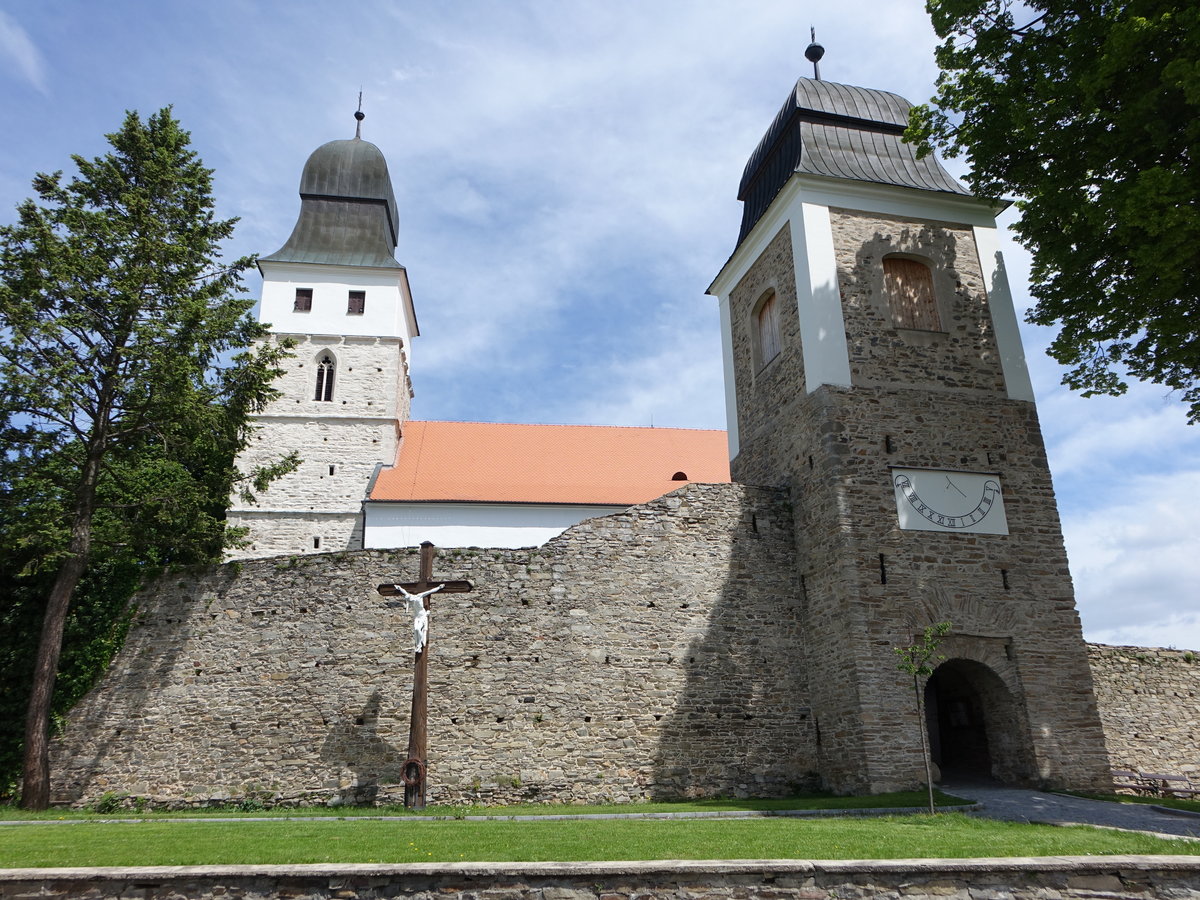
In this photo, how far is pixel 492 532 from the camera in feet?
84.2

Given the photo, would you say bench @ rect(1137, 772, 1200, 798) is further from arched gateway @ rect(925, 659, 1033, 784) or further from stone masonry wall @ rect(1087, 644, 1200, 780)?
arched gateway @ rect(925, 659, 1033, 784)

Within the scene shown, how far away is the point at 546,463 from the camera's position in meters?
28.1

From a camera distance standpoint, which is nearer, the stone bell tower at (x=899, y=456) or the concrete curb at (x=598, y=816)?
the concrete curb at (x=598, y=816)

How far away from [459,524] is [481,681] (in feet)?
39.6

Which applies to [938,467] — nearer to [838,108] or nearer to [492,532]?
[838,108]

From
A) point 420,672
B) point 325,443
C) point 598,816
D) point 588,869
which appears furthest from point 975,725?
point 325,443

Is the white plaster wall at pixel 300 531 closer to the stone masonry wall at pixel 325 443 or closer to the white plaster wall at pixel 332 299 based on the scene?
the stone masonry wall at pixel 325 443

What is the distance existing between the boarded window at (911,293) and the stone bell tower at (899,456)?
4 cm

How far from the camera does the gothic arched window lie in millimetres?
28703

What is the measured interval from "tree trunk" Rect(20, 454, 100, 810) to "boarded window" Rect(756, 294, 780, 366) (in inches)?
477

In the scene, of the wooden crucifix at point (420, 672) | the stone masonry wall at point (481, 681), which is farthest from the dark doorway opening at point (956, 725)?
the wooden crucifix at point (420, 672)

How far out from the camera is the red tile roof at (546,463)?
26531mm

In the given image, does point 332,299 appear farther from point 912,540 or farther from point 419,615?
point 912,540

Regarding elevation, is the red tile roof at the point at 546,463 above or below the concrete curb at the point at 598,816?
above
